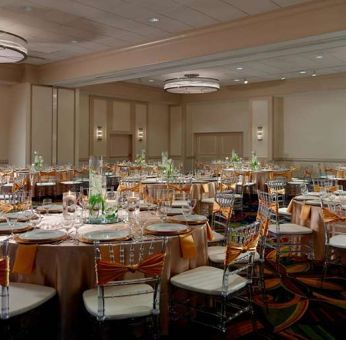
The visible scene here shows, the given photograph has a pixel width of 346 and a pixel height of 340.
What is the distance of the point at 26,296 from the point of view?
2.89 m

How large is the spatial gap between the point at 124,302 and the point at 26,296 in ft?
2.20

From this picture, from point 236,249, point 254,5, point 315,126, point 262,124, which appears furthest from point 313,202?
point 262,124

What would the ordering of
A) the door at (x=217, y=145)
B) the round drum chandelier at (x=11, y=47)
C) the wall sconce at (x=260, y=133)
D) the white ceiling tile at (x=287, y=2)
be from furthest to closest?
the door at (x=217, y=145) < the wall sconce at (x=260, y=133) < the round drum chandelier at (x=11, y=47) < the white ceiling tile at (x=287, y=2)

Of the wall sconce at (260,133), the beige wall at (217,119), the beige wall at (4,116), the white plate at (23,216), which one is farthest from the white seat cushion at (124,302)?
the beige wall at (217,119)

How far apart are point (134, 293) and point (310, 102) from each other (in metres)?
13.5

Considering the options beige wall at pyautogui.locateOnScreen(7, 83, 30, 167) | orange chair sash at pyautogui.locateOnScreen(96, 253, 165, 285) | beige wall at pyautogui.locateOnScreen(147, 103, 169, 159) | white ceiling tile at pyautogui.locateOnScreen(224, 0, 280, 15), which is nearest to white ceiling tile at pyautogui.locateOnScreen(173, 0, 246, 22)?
white ceiling tile at pyautogui.locateOnScreen(224, 0, 280, 15)

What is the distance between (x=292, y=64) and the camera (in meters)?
12.2

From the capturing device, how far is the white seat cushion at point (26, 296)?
2740 millimetres

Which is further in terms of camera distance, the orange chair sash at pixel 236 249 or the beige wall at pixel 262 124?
the beige wall at pixel 262 124

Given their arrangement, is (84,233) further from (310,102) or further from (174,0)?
(310,102)

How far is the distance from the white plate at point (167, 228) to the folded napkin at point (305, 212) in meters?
2.31

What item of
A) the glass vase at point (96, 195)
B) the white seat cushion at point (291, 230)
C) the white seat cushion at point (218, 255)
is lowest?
the white seat cushion at point (218, 255)

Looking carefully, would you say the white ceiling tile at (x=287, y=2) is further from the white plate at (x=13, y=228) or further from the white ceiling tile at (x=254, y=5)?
the white plate at (x=13, y=228)

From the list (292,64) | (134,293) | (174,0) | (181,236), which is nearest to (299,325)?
(181,236)
